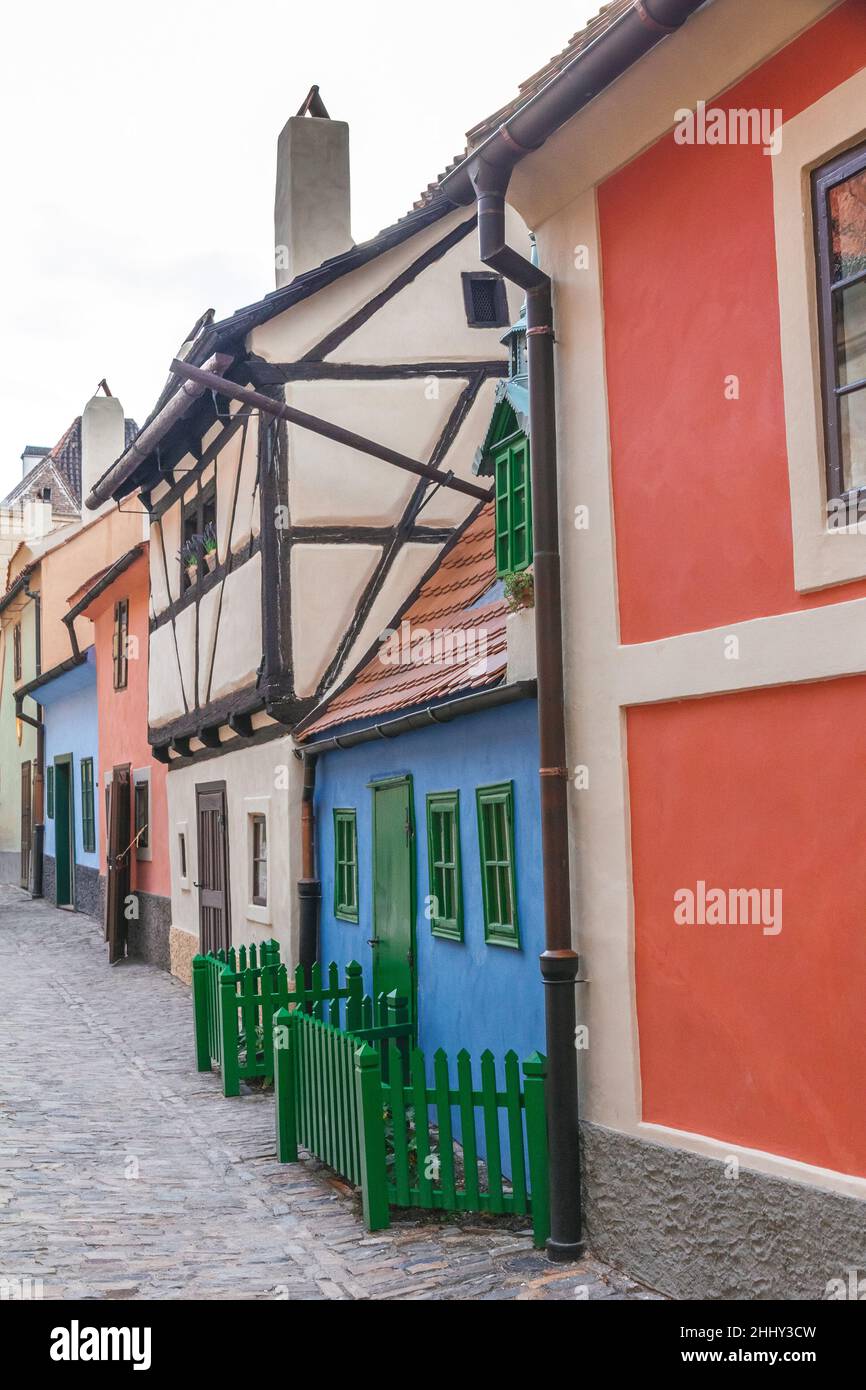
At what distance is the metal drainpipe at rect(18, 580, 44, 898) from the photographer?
2711 centimetres

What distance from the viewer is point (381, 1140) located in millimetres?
6613

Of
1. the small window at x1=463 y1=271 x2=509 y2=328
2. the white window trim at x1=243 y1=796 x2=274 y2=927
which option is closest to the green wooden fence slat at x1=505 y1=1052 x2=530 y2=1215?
the white window trim at x1=243 y1=796 x2=274 y2=927

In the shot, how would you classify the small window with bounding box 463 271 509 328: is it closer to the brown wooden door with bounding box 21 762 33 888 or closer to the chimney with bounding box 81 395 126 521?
the chimney with bounding box 81 395 126 521

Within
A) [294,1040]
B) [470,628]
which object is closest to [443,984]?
[294,1040]

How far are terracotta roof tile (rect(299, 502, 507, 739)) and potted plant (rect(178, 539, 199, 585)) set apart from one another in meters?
3.36

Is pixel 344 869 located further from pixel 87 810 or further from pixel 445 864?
pixel 87 810

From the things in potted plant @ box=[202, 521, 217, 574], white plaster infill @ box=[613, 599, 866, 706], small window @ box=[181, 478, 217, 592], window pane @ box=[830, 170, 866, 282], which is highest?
small window @ box=[181, 478, 217, 592]

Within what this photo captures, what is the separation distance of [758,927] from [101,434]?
23881mm

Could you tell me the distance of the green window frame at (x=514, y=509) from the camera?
735 cm

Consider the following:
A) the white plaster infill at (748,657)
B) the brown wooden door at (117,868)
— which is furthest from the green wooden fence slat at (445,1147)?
the brown wooden door at (117,868)

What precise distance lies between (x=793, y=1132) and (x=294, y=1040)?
397 centimetres

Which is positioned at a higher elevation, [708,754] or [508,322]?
[508,322]
